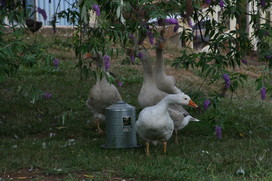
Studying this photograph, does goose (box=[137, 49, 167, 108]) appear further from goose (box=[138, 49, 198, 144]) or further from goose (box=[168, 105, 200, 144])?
goose (box=[168, 105, 200, 144])

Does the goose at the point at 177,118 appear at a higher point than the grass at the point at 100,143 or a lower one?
higher

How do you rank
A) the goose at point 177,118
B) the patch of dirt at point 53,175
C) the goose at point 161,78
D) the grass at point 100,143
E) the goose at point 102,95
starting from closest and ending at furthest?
1. the patch of dirt at point 53,175
2. the grass at point 100,143
3. the goose at point 177,118
4. the goose at point 102,95
5. the goose at point 161,78

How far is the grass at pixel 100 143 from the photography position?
562 centimetres

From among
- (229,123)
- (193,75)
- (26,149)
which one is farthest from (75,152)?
(193,75)

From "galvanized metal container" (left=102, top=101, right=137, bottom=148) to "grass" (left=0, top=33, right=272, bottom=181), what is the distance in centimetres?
18

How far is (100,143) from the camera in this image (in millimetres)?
7457

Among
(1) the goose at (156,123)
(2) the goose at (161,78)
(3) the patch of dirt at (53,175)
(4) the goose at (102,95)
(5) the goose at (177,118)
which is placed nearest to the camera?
(3) the patch of dirt at (53,175)

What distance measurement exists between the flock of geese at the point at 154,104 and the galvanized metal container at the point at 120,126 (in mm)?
282

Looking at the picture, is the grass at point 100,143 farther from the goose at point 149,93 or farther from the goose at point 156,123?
the goose at point 149,93

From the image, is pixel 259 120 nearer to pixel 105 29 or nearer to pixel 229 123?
pixel 229 123

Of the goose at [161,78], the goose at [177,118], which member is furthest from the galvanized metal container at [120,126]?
the goose at [161,78]

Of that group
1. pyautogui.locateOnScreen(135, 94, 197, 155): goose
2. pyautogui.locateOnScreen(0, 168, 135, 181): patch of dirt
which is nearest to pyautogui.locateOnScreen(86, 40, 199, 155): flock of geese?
pyautogui.locateOnScreen(135, 94, 197, 155): goose

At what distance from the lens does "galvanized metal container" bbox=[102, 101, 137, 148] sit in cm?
697

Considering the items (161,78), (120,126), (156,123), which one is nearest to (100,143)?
(120,126)
